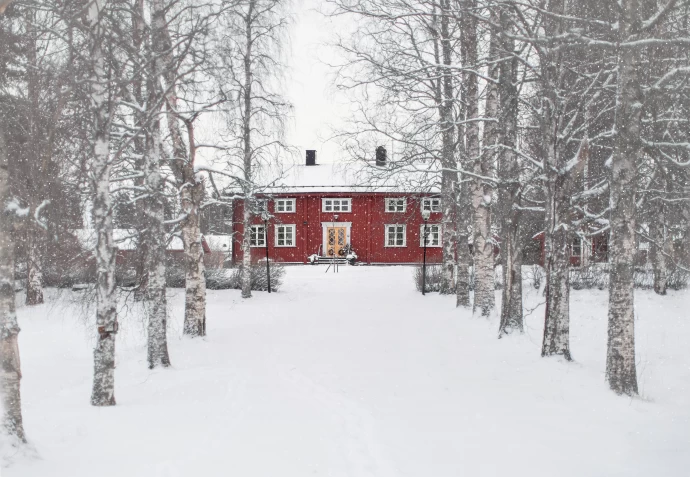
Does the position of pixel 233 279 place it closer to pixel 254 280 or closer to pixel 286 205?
pixel 254 280

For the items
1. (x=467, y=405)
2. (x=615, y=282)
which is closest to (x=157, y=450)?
(x=467, y=405)

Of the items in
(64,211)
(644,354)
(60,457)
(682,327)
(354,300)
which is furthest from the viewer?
(354,300)

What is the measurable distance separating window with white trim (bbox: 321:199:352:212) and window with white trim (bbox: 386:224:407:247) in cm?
307

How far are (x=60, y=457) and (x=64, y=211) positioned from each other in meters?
7.74

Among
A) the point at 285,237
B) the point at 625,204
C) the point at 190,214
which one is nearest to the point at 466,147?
the point at 190,214

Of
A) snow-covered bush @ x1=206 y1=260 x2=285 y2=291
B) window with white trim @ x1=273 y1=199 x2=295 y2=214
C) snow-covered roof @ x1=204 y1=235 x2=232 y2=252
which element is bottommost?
snow-covered bush @ x1=206 y1=260 x2=285 y2=291

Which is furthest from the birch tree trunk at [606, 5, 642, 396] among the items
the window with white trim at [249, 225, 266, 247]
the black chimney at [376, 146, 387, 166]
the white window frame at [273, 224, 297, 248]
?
the white window frame at [273, 224, 297, 248]

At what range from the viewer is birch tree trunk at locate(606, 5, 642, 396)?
20.2ft

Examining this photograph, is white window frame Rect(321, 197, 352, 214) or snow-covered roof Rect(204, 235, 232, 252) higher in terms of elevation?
white window frame Rect(321, 197, 352, 214)

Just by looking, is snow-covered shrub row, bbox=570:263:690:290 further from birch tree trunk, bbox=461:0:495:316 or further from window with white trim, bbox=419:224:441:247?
window with white trim, bbox=419:224:441:247

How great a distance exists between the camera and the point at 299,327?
12.6m

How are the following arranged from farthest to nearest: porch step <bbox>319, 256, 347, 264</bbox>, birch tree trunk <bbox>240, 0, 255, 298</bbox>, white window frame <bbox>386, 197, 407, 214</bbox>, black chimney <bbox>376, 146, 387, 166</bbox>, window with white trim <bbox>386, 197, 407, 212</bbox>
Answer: porch step <bbox>319, 256, 347, 264</bbox> → window with white trim <bbox>386, 197, 407, 212</bbox> → white window frame <bbox>386, 197, 407, 214</bbox> → birch tree trunk <bbox>240, 0, 255, 298</bbox> → black chimney <bbox>376, 146, 387, 166</bbox>

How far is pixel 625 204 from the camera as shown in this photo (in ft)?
20.2

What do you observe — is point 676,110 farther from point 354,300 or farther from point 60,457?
point 354,300
